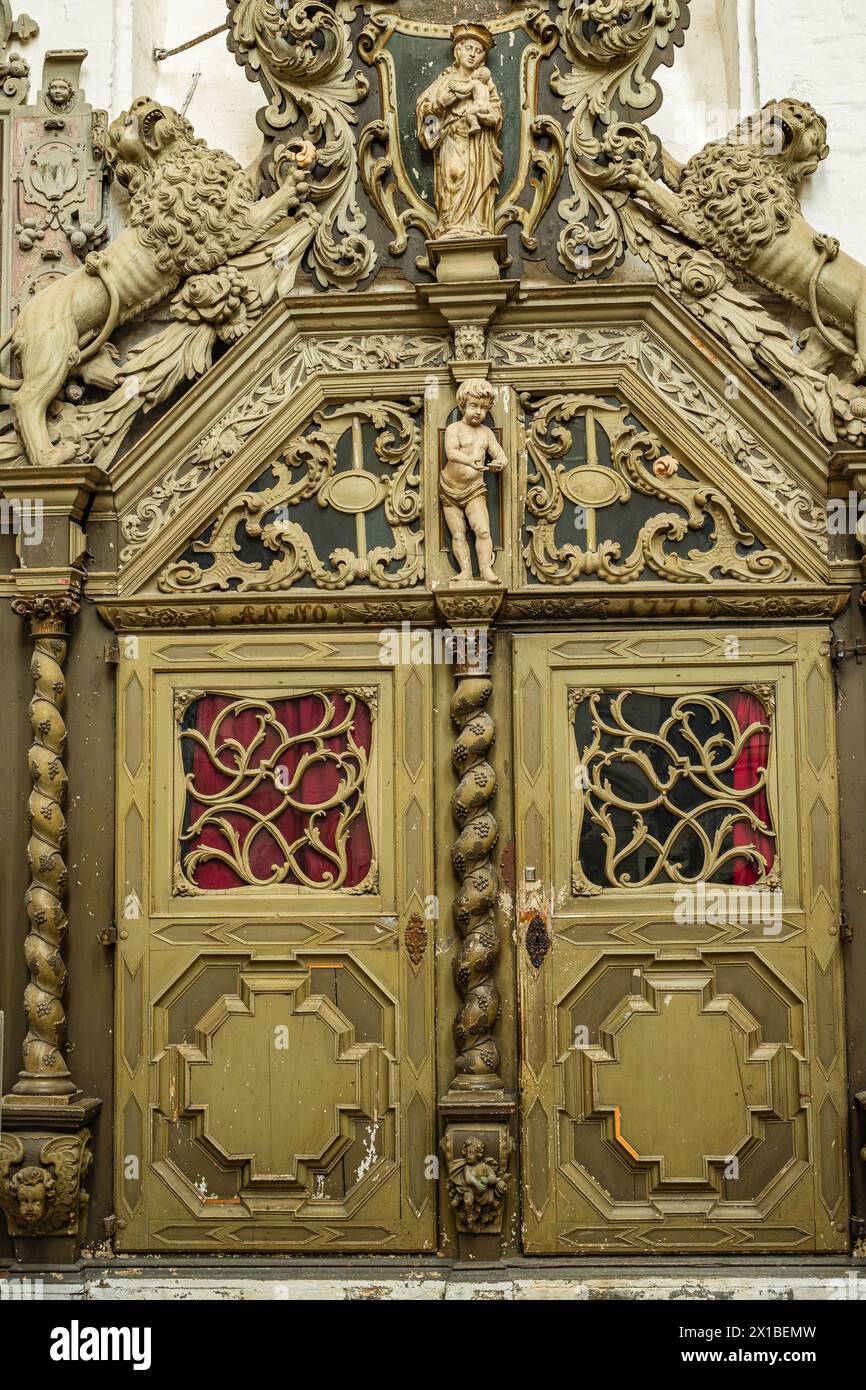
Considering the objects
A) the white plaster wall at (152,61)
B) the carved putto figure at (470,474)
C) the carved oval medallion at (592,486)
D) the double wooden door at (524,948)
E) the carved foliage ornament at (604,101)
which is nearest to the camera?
the double wooden door at (524,948)

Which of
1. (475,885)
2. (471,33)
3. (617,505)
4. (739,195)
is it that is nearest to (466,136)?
(471,33)

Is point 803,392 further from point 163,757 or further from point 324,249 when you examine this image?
point 163,757

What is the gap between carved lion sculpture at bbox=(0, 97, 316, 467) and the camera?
5066mm

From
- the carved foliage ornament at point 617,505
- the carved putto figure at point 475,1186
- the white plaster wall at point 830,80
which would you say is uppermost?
the white plaster wall at point 830,80

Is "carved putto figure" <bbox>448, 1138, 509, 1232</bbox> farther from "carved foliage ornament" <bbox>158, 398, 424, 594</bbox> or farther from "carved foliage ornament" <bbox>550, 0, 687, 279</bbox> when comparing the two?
"carved foliage ornament" <bbox>550, 0, 687, 279</bbox>

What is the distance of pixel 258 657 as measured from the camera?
5055mm

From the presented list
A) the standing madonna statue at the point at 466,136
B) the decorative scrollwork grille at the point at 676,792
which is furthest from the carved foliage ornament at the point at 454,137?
the decorative scrollwork grille at the point at 676,792

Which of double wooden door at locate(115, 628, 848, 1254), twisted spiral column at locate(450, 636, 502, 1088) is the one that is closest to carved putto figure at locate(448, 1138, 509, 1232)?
double wooden door at locate(115, 628, 848, 1254)

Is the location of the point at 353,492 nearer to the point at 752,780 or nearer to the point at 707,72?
the point at 752,780

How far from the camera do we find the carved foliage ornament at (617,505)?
16.4 ft

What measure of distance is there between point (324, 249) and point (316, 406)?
57cm

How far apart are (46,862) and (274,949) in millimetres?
811

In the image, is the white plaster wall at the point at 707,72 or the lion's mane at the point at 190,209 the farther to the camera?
the white plaster wall at the point at 707,72

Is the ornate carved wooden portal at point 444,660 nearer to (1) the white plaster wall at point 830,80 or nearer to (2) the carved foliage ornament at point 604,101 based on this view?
(2) the carved foliage ornament at point 604,101
